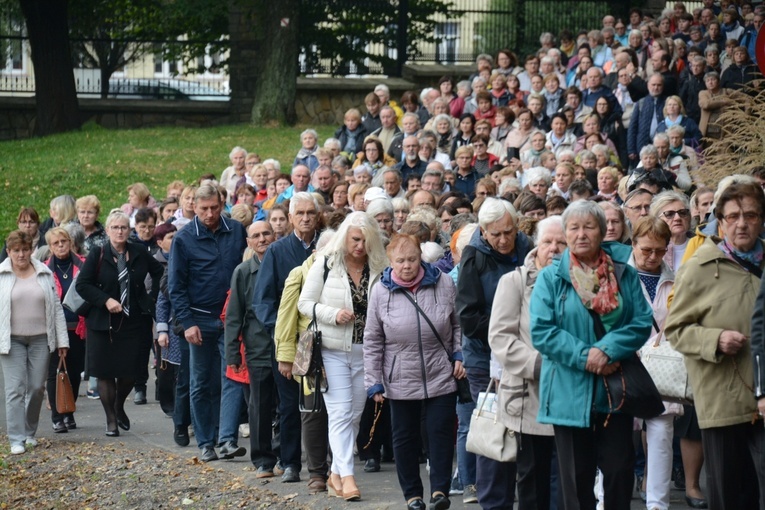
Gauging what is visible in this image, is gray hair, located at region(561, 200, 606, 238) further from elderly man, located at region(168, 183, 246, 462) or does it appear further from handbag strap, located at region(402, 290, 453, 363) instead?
elderly man, located at region(168, 183, 246, 462)

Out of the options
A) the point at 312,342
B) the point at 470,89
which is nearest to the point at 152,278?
the point at 312,342

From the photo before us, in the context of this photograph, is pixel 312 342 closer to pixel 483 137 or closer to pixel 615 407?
pixel 615 407

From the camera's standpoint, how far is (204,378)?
1091cm

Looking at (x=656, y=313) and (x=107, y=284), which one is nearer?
(x=656, y=313)

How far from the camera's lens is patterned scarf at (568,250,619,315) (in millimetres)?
6750

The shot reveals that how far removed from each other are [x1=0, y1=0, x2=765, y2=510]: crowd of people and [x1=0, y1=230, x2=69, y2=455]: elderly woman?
0.8 inches

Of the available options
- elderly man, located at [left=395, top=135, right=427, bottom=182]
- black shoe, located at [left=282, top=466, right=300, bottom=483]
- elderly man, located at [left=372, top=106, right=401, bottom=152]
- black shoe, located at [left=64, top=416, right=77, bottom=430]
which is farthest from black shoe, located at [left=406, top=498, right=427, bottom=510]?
elderly man, located at [left=372, top=106, right=401, bottom=152]

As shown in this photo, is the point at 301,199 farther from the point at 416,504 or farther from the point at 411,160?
the point at 411,160

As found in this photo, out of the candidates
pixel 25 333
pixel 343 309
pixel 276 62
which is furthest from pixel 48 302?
pixel 276 62

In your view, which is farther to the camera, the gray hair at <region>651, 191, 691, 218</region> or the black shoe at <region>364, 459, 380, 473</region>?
the black shoe at <region>364, 459, 380, 473</region>

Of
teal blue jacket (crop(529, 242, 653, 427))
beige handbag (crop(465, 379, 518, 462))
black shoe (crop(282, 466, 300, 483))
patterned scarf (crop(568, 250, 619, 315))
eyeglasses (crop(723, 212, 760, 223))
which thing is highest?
eyeglasses (crop(723, 212, 760, 223))

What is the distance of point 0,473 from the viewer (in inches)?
426

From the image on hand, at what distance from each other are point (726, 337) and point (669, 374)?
1129 millimetres

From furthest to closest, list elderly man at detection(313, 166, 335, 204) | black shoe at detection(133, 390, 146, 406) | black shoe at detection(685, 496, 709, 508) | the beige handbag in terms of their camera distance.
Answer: elderly man at detection(313, 166, 335, 204), black shoe at detection(133, 390, 146, 406), black shoe at detection(685, 496, 709, 508), the beige handbag
